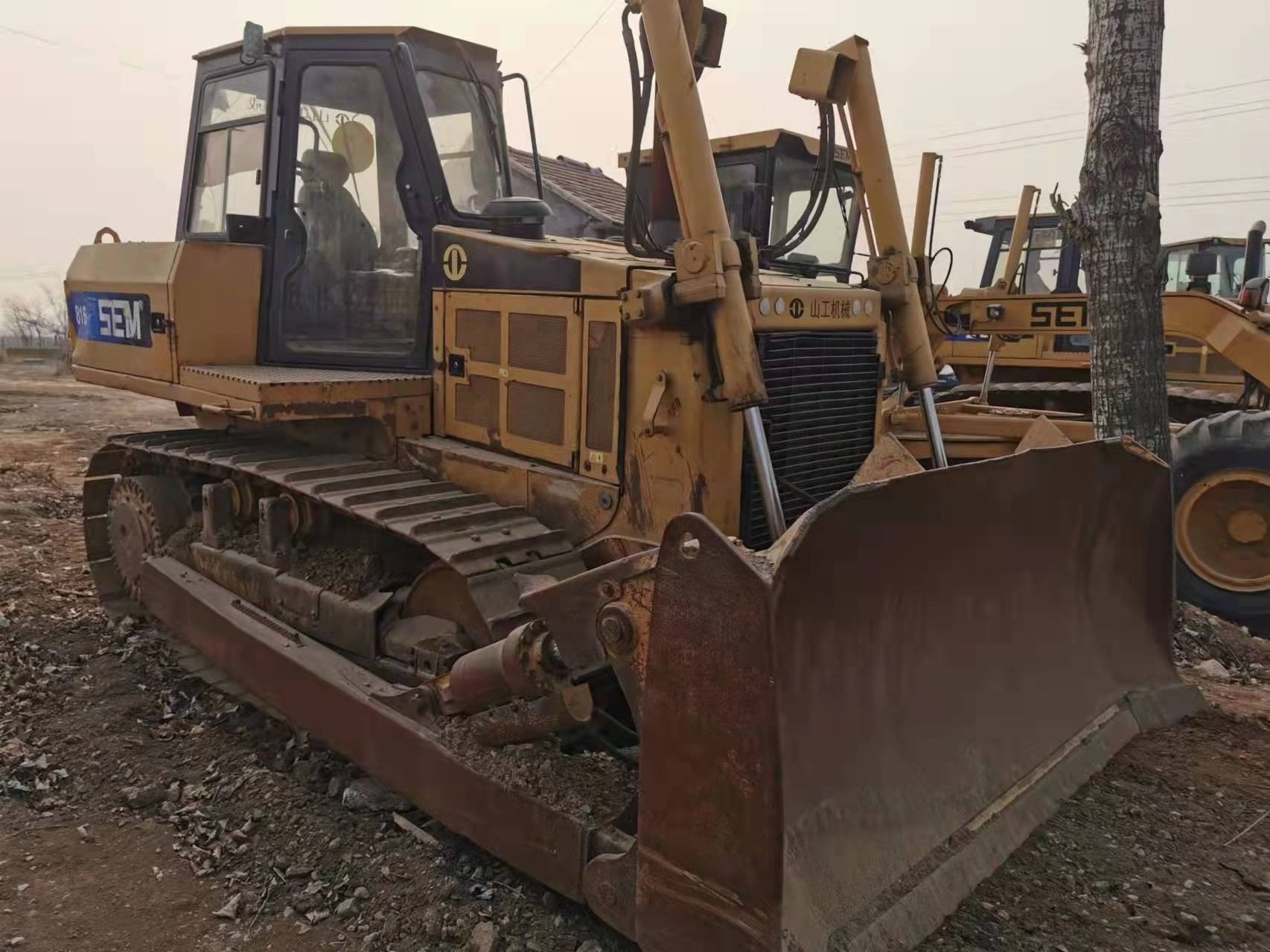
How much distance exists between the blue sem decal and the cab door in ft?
2.23

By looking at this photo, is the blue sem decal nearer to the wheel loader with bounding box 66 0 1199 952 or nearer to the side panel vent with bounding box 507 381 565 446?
the wheel loader with bounding box 66 0 1199 952

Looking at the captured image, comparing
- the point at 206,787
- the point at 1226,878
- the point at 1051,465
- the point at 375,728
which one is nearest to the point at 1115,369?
the point at 1051,465

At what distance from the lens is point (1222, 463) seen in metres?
6.00

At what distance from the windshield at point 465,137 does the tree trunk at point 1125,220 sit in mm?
3086

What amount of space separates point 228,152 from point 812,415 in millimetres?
3128

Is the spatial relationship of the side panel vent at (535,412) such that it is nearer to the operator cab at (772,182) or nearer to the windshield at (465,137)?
the windshield at (465,137)

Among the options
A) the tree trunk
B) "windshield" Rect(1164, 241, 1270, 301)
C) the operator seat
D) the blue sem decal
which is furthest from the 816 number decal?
the blue sem decal

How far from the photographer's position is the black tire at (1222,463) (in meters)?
5.89

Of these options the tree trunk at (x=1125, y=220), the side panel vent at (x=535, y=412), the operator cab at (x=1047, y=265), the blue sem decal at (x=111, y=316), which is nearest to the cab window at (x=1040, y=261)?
the operator cab at (x=1047, y=265)

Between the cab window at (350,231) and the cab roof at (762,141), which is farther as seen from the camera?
the cab roof at (762,141)

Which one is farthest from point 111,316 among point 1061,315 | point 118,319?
point 1061,315

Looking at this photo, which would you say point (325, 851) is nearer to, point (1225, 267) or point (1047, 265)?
point (1047, 265)

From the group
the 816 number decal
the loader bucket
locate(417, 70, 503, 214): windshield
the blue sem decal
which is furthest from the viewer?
the 816 number decal

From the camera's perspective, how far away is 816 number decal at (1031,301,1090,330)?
29.8ft
